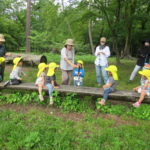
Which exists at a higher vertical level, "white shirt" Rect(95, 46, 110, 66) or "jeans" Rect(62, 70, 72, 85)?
"white shirt" Rect(95, 46, 110, 66)

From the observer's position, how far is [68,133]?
3211 mm

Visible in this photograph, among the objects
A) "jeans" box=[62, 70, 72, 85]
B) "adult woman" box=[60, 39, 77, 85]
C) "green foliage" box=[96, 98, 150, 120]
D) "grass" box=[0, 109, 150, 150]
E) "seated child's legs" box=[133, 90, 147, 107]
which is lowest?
"grass" box=[0, 109, 150, 150]

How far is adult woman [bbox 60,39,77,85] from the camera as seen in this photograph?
5.09 metres

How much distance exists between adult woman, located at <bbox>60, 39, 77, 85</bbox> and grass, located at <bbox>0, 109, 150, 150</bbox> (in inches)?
65.5

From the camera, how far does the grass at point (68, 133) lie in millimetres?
2885

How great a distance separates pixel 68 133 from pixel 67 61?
7.70 feet

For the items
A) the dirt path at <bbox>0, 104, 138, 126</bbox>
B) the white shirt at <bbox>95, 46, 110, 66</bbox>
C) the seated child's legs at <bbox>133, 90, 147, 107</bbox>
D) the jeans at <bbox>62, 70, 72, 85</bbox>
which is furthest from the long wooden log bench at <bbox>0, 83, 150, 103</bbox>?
the white shirt at <bbox>95, 46, 110, 66</bbox>

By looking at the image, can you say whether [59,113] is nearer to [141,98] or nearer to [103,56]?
[141,98]

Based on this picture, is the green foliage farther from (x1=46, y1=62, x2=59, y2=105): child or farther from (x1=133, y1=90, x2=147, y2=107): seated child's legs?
(x1=46, y1=62, x2=59, y2=105): child

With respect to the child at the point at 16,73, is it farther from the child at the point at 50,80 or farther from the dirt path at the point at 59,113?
the child at the point at 50,80

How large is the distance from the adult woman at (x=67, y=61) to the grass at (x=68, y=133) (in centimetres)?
166

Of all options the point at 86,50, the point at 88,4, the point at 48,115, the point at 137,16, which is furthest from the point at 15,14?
the point at 48,115

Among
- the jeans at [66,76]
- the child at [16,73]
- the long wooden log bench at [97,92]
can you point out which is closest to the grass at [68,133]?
the long wooden log bench at [97,92]

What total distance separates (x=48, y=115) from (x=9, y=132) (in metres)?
0.96
